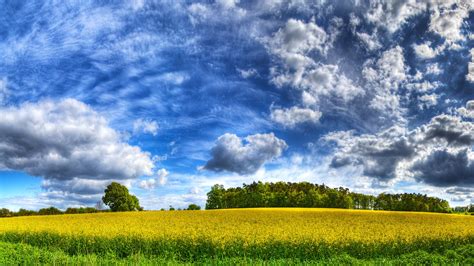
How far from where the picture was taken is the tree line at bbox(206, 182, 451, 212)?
267ft

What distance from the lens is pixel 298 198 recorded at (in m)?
81.2

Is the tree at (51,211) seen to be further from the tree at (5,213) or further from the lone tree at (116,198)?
the lone tree at (116,198)

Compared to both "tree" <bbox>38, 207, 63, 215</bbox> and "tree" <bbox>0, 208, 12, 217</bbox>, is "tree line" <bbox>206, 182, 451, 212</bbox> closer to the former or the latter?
"tree" <bbox>38, 207, 63, 215</bbox>

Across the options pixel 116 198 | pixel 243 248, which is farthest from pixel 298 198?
pixel 243 248

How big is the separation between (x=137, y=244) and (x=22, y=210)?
5684cm

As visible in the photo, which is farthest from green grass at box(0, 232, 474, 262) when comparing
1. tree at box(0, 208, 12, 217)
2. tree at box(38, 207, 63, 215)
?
tree at box(0, 208, 12, 217)

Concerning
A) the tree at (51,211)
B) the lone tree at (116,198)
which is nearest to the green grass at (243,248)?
the lone tree at (116,198)

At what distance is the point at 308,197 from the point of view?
82562mm

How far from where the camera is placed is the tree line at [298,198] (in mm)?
81500

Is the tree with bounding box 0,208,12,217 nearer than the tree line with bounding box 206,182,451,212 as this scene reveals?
Yes

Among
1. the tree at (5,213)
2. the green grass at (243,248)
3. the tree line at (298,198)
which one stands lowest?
the green grass at (243,248)

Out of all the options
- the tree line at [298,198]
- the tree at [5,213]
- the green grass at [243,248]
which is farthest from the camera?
the tree line at [298,198]

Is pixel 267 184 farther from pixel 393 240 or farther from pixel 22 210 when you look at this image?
pixel 393 240

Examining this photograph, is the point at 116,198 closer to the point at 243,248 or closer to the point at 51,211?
the point at 51,211
